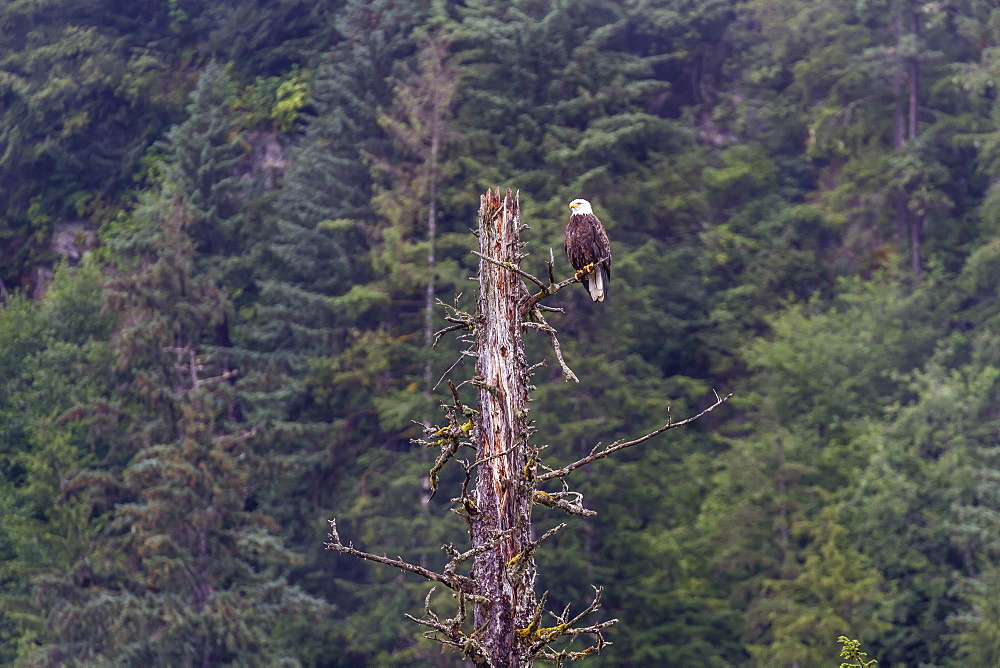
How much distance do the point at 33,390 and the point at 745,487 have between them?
14.9 meters

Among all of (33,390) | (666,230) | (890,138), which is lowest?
(33,390)

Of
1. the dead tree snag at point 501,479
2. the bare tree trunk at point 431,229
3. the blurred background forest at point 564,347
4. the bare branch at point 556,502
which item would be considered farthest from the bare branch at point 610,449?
the bare tree trunk at point 431,229

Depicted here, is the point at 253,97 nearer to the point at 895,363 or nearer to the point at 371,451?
the point at 371,451

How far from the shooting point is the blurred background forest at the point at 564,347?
1822cm

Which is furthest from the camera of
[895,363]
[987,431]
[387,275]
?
[387,275]

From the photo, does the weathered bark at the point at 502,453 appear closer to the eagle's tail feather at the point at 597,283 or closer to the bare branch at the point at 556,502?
the bare branch at the point at 556,502

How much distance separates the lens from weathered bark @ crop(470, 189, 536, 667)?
17.9ft

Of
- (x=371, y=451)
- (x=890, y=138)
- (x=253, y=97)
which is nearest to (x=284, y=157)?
(x=253, y=97)

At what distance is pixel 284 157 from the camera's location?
2619cm

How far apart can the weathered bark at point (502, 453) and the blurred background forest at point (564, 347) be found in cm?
1192

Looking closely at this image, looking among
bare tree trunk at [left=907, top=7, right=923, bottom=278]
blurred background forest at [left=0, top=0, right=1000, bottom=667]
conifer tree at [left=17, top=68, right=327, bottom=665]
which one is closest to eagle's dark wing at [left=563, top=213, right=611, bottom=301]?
blurred background forest at [left=0, top=0, right=1000, bottom=667]

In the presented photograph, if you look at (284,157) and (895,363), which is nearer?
(895,363)

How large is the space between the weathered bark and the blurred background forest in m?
11.9

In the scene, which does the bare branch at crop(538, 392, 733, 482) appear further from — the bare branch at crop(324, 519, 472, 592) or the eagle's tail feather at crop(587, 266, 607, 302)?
the eagle's tail feather at crop(587, 266, 607, 302)
